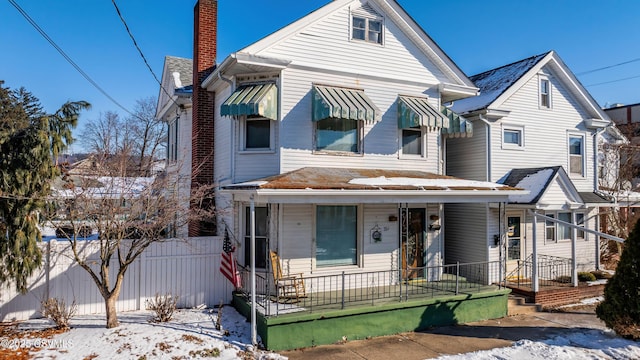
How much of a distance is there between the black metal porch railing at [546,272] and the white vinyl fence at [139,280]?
1006 centimetres

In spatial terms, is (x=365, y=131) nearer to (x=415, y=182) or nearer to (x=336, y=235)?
(x=415, y=182)

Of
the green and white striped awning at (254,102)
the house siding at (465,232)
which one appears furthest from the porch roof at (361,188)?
the house siding at (465,232)

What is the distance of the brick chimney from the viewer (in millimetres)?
13266

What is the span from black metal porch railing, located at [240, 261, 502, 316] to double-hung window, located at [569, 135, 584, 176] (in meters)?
6.85

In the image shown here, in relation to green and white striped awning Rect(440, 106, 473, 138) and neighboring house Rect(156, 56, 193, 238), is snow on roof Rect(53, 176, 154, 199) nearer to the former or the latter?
neighboring house Rect(156, 56, 193, 238)

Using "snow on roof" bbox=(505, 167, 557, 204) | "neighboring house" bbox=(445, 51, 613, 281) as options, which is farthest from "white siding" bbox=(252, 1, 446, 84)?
"snow on roof" bbox=(505, 167, 557, 204)

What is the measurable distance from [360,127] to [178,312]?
7.12 metres

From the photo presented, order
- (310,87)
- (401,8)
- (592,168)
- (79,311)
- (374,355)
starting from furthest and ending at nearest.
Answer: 1. (592,168)
2. (401,8)
3. (310,87)
4. (79,311)
5. (374,355)

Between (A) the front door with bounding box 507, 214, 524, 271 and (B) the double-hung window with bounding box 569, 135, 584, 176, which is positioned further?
(B) the double-hung window with bounding box 569, 135, 584, 176

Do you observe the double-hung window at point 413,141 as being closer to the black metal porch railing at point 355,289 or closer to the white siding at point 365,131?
the white siding at point 365,131

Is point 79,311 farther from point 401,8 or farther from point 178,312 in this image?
point 401,8

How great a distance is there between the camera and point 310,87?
38.6 feet

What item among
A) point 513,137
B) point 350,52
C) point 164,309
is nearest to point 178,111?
point 350,52

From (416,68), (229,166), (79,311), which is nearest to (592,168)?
(416,68)
